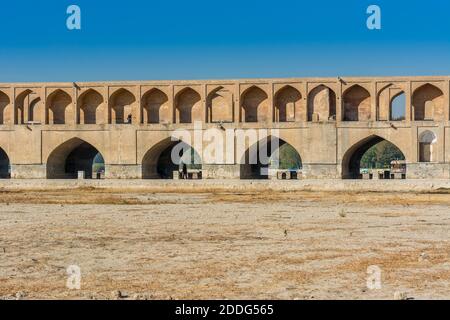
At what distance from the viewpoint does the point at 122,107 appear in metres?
Answer: 39.7

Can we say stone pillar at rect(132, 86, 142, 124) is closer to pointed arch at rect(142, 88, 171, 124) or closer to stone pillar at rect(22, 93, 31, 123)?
pointed arch at rect(142, 88, 171, 124)

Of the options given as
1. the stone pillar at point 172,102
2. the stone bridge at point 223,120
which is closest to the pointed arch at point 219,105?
the stone bridge at point 223,120

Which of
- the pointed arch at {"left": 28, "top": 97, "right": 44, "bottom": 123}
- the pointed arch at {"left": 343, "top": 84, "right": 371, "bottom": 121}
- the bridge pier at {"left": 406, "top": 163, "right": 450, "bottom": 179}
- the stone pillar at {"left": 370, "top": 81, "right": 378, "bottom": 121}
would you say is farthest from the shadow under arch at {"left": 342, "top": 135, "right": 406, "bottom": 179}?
the pointed arch at {"left": 28, "top": 97, "right": 44, "bottom": 123}

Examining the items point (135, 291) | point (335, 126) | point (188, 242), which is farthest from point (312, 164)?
point (135, 291)

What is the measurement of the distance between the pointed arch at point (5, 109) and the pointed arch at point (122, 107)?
5920 millimetres

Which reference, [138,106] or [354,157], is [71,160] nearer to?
[138,106]

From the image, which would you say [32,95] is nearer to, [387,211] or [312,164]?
[312,164]

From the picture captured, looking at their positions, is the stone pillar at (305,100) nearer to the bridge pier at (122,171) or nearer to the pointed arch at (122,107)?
the bridge pier at (122,171)

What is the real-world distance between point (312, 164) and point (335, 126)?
221 centimetres

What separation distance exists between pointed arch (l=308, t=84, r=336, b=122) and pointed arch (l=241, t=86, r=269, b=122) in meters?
2.46

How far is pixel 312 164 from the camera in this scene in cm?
3569

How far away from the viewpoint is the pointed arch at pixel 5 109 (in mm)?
40344

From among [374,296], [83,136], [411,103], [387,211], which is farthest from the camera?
[83,136]

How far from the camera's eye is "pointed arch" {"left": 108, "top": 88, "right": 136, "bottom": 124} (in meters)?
39.4
